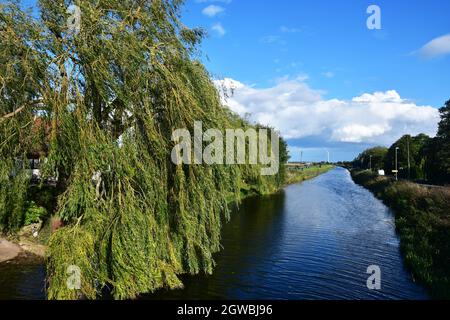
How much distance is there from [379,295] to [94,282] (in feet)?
30.4

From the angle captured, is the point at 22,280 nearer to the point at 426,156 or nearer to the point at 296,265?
the point at 296,265

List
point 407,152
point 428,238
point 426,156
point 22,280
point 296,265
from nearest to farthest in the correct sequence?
point 22,280, point 296,265, point 428,238, point 426,156, point 407,152

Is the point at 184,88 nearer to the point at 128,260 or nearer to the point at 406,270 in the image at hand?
the point at 128,260

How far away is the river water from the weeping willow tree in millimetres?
2356

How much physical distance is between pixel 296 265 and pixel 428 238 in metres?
7.86

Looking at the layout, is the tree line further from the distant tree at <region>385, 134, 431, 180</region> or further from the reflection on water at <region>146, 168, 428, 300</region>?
the reflection on water at <region>146, 168, 428, 300</region>

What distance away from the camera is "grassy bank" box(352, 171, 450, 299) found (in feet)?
48.2

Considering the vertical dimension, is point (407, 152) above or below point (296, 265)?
above

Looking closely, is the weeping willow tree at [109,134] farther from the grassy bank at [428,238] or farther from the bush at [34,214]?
the grassy bank at [428,238]

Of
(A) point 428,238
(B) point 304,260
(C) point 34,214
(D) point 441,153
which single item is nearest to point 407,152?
(D) point 441,153

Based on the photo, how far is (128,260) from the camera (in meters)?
10.0

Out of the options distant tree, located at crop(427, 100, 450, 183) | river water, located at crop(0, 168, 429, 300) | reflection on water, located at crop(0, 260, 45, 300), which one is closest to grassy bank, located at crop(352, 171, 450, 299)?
river water, located at crop(0, 168, 429, 300)

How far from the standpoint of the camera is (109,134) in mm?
10938
